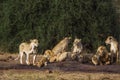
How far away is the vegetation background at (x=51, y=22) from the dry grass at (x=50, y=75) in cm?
601

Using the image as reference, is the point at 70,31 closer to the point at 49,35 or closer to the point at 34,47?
the point at 49,35

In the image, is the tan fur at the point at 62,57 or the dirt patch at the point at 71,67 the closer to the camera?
the dirt patch at the point at 71,67

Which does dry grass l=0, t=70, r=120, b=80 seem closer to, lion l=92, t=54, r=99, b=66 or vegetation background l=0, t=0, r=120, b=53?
lion l=92, t=54, r=99, b=66

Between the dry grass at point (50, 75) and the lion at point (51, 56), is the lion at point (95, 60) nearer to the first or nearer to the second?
the lion at point (51, 56)

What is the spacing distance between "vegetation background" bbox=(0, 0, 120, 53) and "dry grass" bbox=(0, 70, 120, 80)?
601cm

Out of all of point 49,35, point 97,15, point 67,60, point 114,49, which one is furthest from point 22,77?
point 97,15

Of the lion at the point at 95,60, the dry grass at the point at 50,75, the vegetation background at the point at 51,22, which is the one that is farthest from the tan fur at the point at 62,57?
the vegetation background at the point at 51,22

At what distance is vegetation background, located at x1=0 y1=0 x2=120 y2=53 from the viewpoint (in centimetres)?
1889

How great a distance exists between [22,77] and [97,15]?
26.9 feet

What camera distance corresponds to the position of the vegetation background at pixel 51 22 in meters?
18.9

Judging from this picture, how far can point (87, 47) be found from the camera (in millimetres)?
19484

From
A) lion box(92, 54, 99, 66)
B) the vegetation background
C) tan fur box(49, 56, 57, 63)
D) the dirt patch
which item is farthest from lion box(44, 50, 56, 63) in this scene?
the vegetation background

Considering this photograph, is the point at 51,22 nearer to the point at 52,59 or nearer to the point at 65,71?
the point at 52,59

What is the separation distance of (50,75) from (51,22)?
686 centimetres
